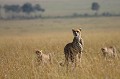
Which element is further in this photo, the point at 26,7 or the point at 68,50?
the point at 26,7

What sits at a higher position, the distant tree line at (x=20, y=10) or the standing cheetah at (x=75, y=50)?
the standing cheetah at (x=75, y=50)

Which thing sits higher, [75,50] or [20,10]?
[75,50]

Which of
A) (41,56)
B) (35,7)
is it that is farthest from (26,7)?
(41,56)

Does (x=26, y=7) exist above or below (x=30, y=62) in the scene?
below

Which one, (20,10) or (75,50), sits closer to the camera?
(75,50)

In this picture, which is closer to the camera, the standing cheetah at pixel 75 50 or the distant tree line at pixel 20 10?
the standing cheetah at pixel 75 50

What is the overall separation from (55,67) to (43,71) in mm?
740

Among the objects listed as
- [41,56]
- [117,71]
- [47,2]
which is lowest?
[47,2]

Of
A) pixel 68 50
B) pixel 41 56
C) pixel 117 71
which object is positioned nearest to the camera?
pixel 117 71

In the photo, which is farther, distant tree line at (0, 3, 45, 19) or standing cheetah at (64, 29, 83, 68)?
distant tree line at (0, 3, 45, 19)

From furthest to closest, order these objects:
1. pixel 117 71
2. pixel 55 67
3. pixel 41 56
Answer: pixel 41 56 < pixel 55 67 < pixel 117 71

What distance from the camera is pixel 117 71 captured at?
29.1ft

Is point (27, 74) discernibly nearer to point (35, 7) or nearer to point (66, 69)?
point (66, 69)

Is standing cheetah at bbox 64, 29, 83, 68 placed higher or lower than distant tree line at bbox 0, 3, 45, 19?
higher
